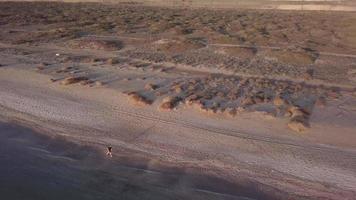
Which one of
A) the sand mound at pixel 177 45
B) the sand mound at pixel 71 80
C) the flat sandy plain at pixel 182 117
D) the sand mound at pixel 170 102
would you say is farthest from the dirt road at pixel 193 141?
the sand mound at pixel 177 45

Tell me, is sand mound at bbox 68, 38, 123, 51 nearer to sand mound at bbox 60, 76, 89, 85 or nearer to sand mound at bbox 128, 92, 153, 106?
sand mound at bbox 60, 76, 89, 85

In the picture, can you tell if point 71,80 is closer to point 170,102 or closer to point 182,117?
point 170,102

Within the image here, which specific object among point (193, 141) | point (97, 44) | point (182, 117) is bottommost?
point (97, 44)

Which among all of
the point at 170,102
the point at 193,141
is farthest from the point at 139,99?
the point at 193,141

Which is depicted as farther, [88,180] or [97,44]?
[97,44]

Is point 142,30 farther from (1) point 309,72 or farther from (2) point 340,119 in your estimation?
(2) point 340,119

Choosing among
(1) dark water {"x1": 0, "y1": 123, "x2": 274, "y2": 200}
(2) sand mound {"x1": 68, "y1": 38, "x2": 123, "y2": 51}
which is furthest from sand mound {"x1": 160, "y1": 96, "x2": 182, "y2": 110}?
(2) sand mound {"x1": 68, "y1": 38, "x2": 123, "y2": 51}
